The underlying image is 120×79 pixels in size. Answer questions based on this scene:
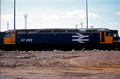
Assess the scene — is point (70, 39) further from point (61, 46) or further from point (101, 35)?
point (101, 35)

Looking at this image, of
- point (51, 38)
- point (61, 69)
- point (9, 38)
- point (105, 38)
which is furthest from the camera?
point (9, 38)

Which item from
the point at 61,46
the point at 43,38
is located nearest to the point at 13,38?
the point at 43,38

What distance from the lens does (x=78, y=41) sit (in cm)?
2900

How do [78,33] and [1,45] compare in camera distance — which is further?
[1,45]

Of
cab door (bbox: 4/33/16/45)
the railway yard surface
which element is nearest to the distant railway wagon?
cab door (bbox: 4/33/16/45)

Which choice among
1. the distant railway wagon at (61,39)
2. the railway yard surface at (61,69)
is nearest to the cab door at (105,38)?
the distant railway wagon at (61,39)

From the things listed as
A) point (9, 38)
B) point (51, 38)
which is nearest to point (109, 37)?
point (51, 38)

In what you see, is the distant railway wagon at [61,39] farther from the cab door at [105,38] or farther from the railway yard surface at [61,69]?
the railway yard surface at [61,69]

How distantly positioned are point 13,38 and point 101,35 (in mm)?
13048

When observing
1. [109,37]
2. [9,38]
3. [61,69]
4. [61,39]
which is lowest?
[61,69]

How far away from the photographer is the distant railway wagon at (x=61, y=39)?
28688 mm

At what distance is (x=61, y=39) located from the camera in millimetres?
29297

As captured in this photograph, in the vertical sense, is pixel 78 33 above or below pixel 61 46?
above

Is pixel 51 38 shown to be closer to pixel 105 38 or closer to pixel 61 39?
pixel 61 39
